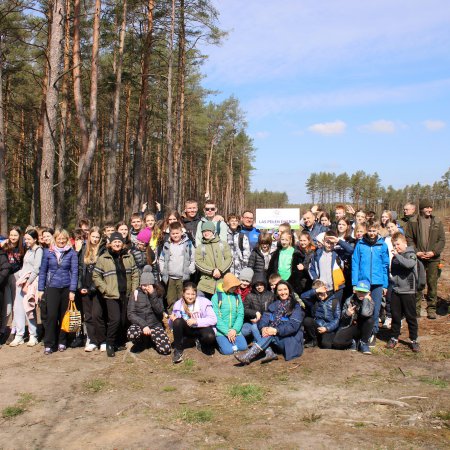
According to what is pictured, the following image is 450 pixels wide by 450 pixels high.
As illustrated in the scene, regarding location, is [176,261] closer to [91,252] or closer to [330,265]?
[91,252]

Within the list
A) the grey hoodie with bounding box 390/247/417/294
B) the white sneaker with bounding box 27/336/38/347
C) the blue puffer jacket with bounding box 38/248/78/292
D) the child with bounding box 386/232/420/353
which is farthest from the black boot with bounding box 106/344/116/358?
the grey hoodie with bounding box 390/247/417/294

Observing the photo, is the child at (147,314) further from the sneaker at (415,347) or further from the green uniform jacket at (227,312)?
the sneaker at (415,347)

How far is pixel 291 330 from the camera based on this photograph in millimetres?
6180

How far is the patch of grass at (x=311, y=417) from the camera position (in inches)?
167

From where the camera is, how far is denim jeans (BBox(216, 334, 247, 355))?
6.43 metres

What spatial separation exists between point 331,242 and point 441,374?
2.26 meters

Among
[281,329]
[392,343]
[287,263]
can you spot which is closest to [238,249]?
[287,263]

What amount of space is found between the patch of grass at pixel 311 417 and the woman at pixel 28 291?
4786 mm

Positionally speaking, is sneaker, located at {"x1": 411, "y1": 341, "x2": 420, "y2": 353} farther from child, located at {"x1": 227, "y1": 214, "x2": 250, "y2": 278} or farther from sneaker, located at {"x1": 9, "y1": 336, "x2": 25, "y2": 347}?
sneaker, located at {"x1": 9, "y1": 336, "x2": 25, "y2": 347}

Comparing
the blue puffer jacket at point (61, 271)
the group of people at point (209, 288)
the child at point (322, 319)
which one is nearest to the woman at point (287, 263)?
the group of people at point (209, 288)

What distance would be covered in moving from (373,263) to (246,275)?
190 cm

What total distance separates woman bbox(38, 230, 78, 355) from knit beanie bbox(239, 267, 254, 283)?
259 centimetres

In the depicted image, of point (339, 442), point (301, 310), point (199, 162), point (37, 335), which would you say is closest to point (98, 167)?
point (199, 162)

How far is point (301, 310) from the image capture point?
21.0 ft
